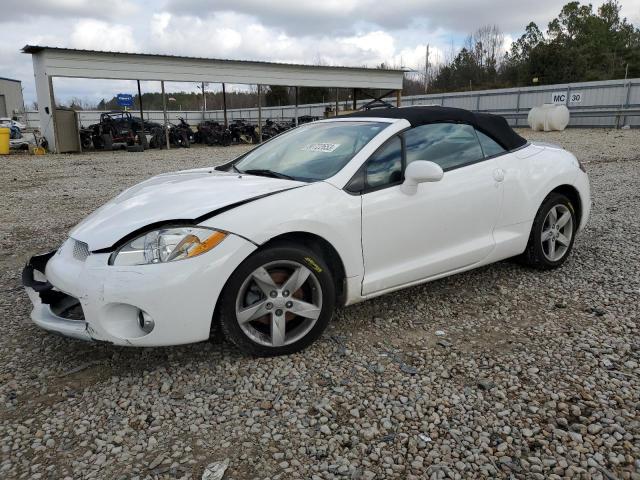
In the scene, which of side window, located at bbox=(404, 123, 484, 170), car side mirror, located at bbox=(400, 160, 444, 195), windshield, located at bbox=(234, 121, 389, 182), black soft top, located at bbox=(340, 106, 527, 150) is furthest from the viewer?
black soft top, located at bbox=(340, 106, 527, 150)

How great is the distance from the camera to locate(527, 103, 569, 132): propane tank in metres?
24.3

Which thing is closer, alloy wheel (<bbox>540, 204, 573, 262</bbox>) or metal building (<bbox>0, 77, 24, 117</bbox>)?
alloy wheel (<bbox>540, 204, 573, 262</bbox>)

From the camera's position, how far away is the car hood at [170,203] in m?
2.78

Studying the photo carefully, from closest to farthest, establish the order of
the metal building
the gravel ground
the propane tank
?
1. the gravel ground
2. the propane tank
3. the metal building

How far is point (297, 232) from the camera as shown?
2.93m

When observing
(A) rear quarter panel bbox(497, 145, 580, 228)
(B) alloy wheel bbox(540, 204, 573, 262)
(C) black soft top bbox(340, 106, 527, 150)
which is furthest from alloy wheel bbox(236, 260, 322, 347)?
(B) alloy wheel bbox(540, 204, 573, 262)

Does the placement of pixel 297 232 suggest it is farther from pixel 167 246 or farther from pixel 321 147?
pixel 321 147

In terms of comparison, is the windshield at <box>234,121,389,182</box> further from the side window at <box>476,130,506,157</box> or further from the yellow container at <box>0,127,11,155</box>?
the yellow container at <box>0,127,11,155</box>

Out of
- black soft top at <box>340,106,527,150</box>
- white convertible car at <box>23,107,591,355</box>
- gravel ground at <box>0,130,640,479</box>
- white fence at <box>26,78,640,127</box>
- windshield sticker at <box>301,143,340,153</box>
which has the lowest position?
gravel ground at <box>0,130,640,479</box>

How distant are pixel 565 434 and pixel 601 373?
0.70 metres

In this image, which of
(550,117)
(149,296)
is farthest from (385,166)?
(550,117)

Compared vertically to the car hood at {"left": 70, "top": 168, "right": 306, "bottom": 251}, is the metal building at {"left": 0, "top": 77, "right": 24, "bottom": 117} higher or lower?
higher

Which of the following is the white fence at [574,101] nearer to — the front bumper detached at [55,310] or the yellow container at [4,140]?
the yellow container at [4,140]

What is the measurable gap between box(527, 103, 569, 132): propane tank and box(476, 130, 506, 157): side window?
23.2 meters
